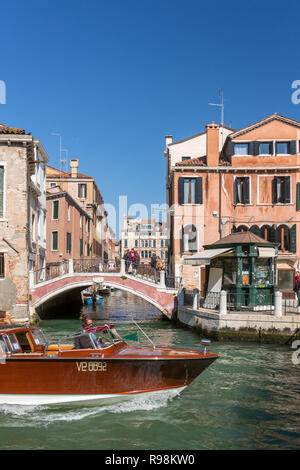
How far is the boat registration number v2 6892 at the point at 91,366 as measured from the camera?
29.3 ft

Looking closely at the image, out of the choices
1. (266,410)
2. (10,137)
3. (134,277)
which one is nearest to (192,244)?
(134,277)

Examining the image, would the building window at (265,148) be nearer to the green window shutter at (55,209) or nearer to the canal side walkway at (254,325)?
the canal side walkway at (254,325)

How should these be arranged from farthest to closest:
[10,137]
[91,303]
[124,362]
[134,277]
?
1. [91,303]
2. [134,277]
3. [10,137]
4. [124,362]

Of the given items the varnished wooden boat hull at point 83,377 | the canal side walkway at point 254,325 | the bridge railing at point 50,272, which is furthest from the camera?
the bridge railing at point 50,272

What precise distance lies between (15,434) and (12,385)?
108cm

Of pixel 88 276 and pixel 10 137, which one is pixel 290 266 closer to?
pixel 88 276

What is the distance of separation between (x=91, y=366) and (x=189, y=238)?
61.0ft

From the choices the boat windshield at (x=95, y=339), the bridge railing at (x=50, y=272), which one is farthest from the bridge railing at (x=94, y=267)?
the boat windshield at (x=95, y=339)

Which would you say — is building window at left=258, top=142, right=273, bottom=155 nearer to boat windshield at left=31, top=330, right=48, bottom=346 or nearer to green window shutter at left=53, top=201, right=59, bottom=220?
green window shutter at left=53, top=201, right=59, bottom=220

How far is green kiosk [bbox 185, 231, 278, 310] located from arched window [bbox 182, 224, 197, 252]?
744cm

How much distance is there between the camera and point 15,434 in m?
8.21

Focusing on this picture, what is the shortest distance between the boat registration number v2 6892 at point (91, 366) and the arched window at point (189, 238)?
721 inches

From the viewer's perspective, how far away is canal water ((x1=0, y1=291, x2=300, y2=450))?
7738 millimetres

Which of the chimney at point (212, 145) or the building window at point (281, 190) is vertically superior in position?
the chimney at point (212, 145)
